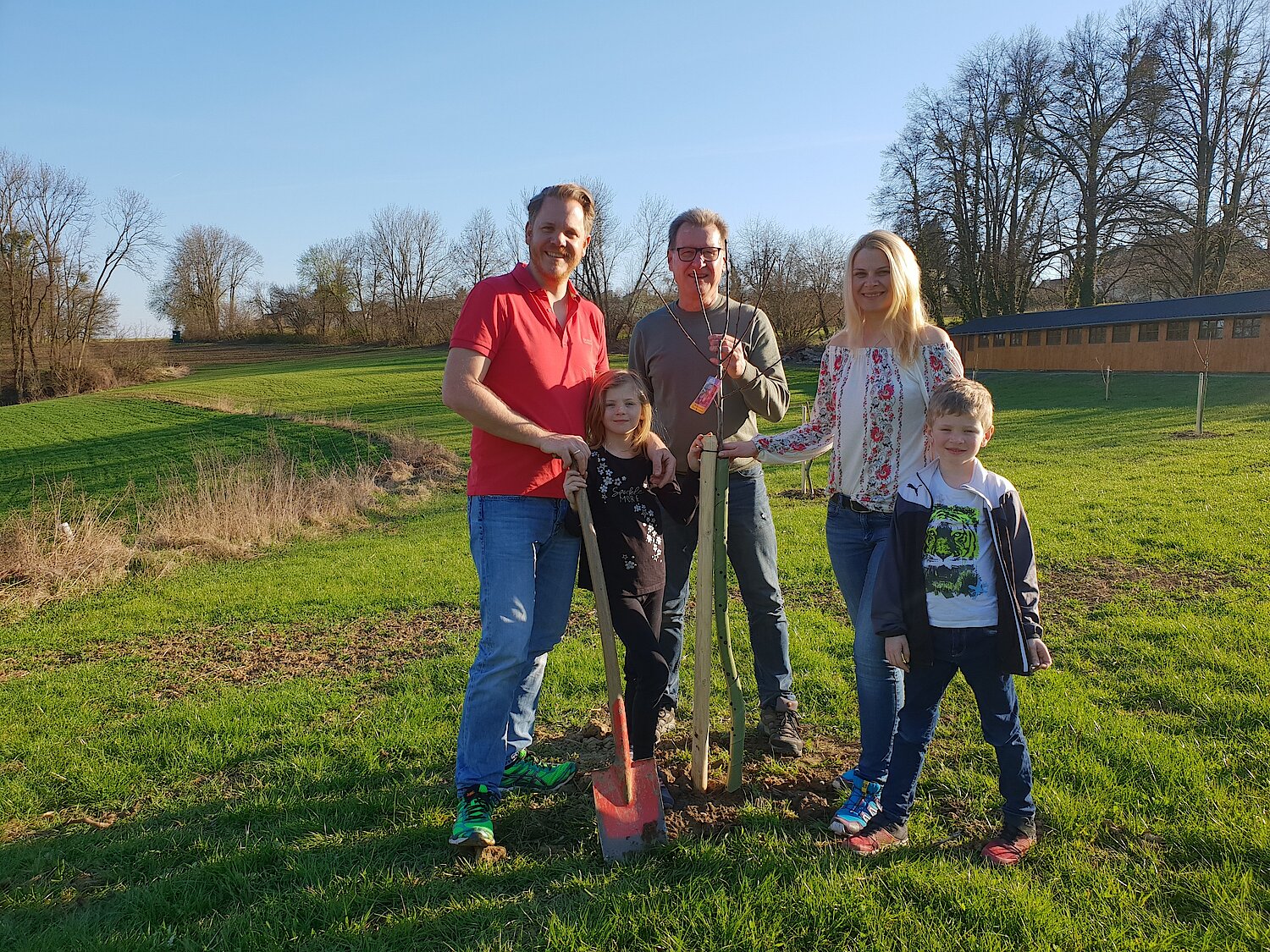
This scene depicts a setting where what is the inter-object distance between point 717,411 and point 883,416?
77 centimetres

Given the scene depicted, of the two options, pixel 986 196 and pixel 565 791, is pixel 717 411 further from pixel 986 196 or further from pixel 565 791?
pixel 986 196

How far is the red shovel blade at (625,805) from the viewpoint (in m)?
2.83

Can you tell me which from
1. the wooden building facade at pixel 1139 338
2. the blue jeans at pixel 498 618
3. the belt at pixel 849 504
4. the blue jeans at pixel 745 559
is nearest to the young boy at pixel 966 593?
the belt at pixel 849 504

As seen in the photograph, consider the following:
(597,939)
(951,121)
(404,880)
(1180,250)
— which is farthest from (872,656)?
(951,121)

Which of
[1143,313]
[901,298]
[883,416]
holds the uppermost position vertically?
[1143,313]

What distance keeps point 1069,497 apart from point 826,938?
29.6 feet

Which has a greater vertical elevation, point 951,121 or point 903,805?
point 951,121

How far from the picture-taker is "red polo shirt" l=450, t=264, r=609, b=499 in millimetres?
2945

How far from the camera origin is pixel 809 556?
25.2 ft

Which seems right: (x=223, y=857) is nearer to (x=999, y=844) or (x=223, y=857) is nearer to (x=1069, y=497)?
(x=999, y=844)

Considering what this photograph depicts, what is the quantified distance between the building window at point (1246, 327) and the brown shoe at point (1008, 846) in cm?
3009

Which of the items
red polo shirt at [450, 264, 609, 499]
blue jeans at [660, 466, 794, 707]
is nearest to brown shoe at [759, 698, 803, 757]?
blue jeans at [660, 466, 794, 707]

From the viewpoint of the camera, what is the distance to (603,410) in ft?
10.6

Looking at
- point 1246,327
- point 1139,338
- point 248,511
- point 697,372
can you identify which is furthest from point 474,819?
point 1139,338
